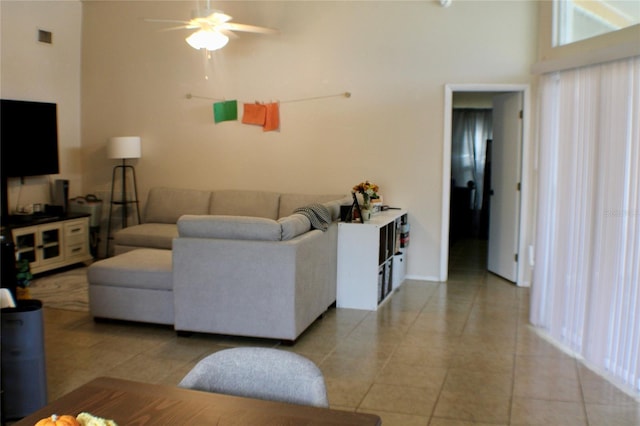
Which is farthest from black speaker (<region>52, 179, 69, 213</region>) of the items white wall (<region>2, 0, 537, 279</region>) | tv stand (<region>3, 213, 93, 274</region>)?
white wall (<region>2, 0, 537, 279</region>)

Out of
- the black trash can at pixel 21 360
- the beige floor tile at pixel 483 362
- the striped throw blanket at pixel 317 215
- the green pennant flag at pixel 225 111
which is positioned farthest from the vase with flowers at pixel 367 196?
the black trash can at pixel 21 360

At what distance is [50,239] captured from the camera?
7.04 m

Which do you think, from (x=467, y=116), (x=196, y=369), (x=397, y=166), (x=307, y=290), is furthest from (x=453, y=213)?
(x=196, y=369)

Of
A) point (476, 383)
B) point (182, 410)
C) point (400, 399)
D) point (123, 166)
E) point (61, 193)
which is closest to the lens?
point (182, 410)

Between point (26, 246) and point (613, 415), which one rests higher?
point (26, 246)

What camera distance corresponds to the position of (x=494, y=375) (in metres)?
4.07

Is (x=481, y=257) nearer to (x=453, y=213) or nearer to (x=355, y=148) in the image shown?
(x=453, y=213)

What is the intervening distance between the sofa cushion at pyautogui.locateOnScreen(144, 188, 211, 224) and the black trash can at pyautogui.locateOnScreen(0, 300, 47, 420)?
402 centimetres

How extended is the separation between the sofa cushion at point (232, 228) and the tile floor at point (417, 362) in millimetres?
827

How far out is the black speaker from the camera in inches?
293

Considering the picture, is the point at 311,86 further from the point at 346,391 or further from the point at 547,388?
the point at 547,388

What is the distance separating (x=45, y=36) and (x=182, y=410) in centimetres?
699

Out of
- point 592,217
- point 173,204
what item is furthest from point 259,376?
point 173,204

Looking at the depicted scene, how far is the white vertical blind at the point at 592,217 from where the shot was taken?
152 inches
